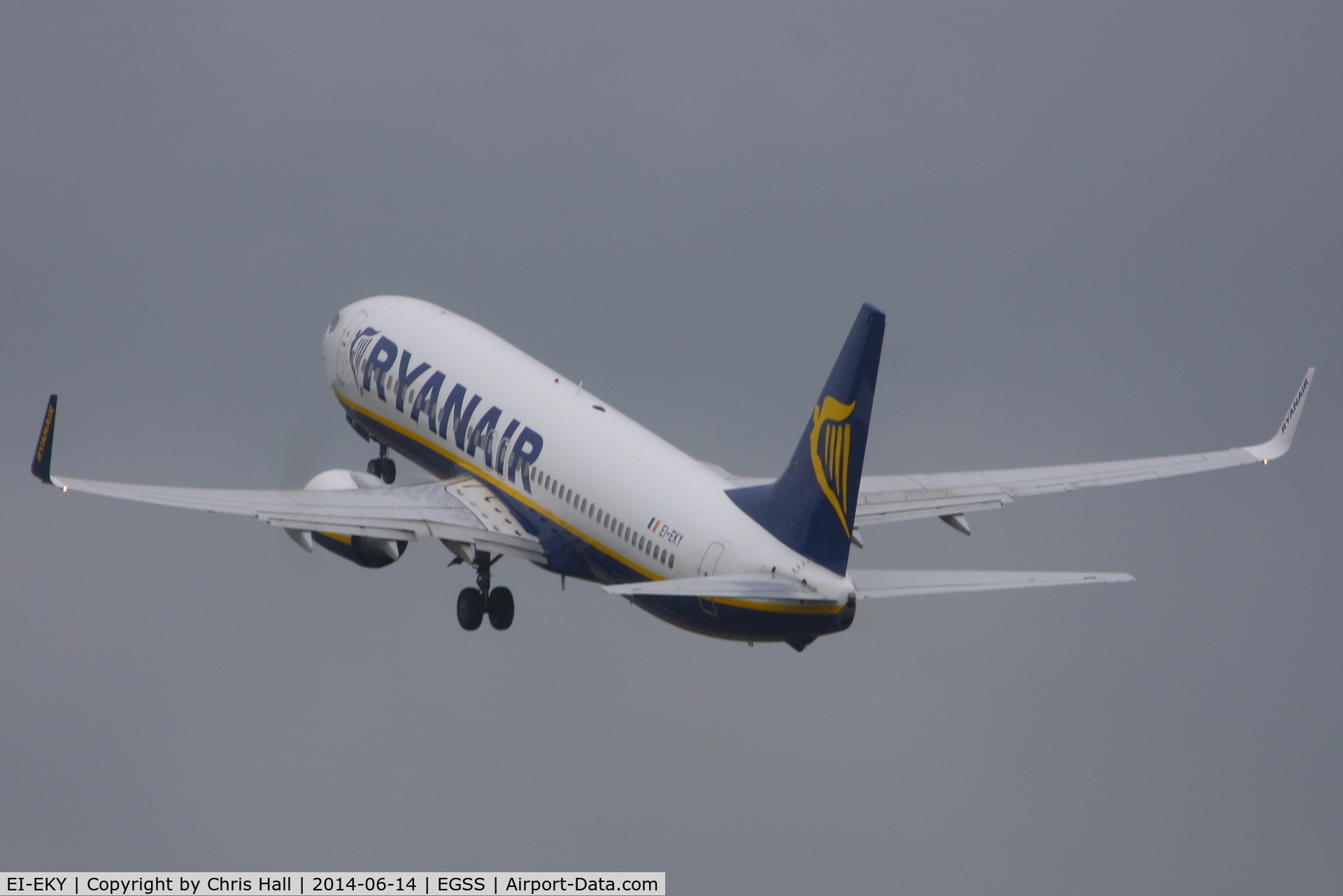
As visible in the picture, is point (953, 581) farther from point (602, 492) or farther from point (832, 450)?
point (602, 492)

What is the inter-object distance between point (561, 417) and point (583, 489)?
333cm

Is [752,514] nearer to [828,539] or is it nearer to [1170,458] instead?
[828,539]

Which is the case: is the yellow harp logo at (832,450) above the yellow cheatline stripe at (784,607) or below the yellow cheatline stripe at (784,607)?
above

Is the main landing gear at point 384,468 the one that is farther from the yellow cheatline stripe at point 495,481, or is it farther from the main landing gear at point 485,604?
the main landing gear at point 485,604

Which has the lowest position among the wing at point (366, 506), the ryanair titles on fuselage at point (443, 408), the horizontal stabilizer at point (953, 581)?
the horizontal stabilizer at point (953, 581)

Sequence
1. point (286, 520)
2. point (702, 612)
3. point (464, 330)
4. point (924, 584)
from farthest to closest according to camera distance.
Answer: point (464, 330)
point (286, 520)
point (702, 612)
point (924, 584)

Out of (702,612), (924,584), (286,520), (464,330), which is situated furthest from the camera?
(464,330)

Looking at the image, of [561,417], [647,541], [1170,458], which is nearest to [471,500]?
[561,417]

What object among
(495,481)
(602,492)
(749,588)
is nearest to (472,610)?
(495,481)

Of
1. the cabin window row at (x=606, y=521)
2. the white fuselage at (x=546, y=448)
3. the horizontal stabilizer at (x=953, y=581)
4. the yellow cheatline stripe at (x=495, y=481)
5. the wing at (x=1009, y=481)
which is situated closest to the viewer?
the horizontal stabilizer at (x=953, y=581)

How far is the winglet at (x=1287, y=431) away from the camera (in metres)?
67.6

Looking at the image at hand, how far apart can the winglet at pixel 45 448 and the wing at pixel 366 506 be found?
0.06 ft

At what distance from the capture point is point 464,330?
245 ft

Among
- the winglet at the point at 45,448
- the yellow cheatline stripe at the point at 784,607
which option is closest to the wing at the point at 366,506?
the winglet at the point at 45,448
